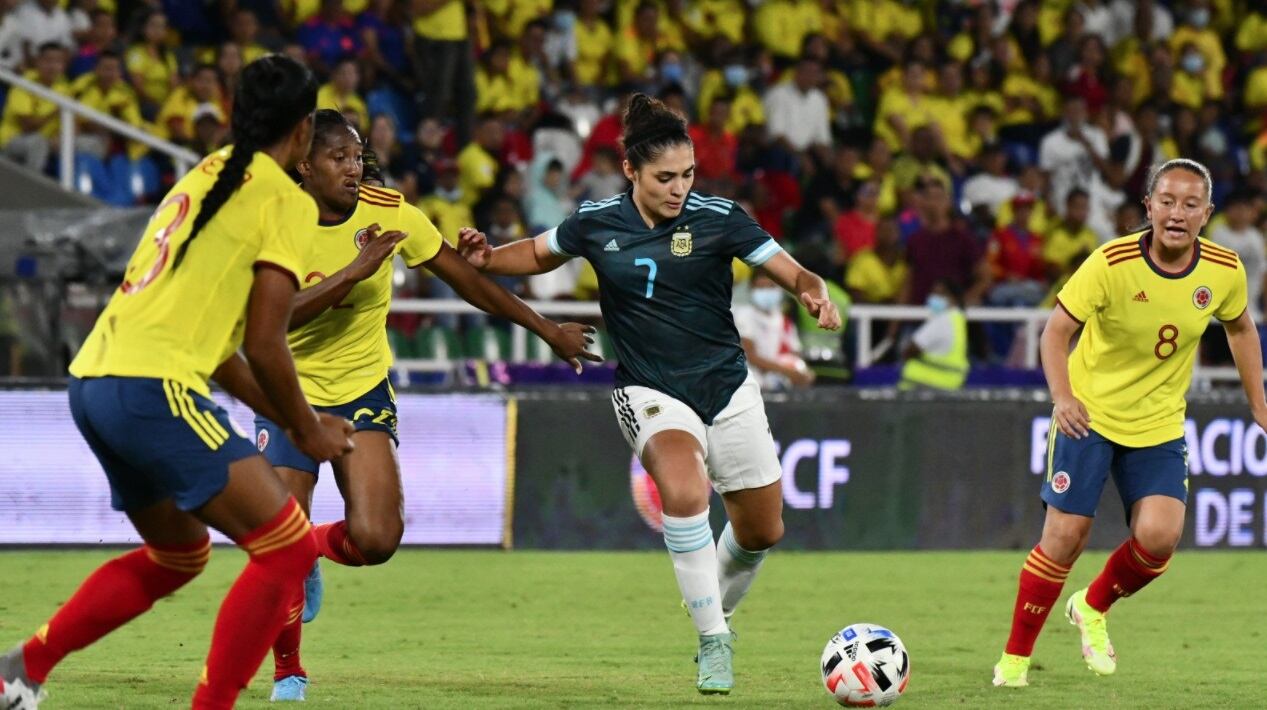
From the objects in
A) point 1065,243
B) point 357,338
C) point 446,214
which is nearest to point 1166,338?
point 357,338

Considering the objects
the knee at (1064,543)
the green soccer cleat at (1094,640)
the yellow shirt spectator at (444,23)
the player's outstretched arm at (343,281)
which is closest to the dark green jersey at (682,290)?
the player's outstretched arm at (343,281)

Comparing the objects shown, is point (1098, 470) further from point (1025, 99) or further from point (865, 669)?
point (1025, 99)

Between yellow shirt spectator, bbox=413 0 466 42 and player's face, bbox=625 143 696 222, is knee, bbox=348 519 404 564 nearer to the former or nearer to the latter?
player's face, bbox=625 143 696 222

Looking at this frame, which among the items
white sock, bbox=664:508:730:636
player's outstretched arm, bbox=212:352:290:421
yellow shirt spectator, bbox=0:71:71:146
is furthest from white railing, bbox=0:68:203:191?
player's outstretched arm, bbox=212:352:290:421

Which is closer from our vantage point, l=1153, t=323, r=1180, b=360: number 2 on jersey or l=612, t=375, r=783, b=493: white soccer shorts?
l=612, t=375, r=783, b=493: white soccer shorts

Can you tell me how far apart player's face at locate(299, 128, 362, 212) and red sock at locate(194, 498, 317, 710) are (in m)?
2.17

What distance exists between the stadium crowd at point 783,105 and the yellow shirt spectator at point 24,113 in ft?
0.07

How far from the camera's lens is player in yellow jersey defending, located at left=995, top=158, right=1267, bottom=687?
27.1ft

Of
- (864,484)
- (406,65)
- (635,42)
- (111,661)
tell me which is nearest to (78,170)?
(406,65)

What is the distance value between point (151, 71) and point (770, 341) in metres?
6.16

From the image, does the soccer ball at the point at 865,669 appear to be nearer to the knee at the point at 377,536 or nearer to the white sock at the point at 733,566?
the white sock at the point at 733,566

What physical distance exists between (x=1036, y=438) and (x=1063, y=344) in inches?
248

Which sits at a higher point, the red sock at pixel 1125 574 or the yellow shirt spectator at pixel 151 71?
the yellow shirt spectator at pixel 151 71

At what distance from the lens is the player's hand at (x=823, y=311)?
7430mm
